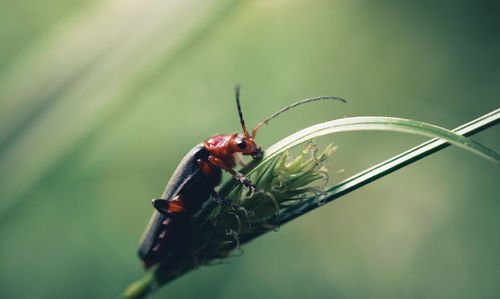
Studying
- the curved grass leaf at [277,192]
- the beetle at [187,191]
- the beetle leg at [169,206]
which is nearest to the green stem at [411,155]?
the curved grass leaf at [277,192]

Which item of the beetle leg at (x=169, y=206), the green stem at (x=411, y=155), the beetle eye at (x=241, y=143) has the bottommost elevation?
the beetle leg at (x=169, y=206)

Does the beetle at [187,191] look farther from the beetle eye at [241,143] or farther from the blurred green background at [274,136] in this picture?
the blurred green background at [274,136]

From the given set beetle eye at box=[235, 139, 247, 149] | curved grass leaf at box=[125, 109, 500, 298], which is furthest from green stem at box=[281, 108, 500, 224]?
beetle eye at box=[235, 139, 247, 149]

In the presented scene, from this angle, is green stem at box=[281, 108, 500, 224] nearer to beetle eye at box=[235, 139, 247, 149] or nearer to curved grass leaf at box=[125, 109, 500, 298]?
curved grass leaf at box=[125, 109, 500, 298]

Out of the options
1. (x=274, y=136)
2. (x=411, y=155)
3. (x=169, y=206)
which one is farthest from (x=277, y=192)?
(x=274, y=136)

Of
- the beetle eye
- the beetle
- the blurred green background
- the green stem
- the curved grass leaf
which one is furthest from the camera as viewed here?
the blurred green background

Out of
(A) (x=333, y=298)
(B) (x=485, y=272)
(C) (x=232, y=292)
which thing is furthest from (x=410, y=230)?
(C) (x=232, y=292)

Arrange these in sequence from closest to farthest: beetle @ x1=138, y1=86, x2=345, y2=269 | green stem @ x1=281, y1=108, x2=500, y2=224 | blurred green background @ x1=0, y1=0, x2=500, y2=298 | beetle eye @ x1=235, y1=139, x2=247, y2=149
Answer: green stem @ x1=281, y1=108, x2=500, y2=224, beetle @ x1=138, y1=86, x2=345, y2=269, beetle eye @ x1=235, y1=139, x2=247, y2=149, blurred green background @ x1=0, y1=0, x2=500, y2=298

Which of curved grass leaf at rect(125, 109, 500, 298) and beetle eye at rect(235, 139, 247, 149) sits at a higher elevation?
beetle eye at rect(235, 139, 247, 149)
